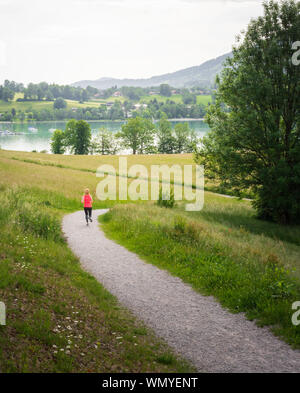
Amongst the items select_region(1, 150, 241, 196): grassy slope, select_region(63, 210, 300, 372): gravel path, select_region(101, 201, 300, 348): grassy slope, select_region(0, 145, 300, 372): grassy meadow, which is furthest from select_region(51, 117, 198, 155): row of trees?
select_region(63, 210, 300, 372): gravel path

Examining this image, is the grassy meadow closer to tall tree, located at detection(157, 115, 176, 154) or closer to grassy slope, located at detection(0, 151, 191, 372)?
grassy slope, located at detection(0, 151, 191, 372)

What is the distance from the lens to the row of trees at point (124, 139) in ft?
333

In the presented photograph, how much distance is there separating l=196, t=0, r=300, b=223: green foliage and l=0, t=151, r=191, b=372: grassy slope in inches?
617

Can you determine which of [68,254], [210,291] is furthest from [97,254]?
[210,291]

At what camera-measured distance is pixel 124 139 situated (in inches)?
4432

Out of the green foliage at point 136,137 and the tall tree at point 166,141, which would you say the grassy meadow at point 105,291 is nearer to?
the green foliage at point 136,137

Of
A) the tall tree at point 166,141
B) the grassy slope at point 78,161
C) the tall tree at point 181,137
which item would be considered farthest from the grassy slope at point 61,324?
the tall tree at point 166,141

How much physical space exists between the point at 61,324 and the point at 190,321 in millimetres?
3256

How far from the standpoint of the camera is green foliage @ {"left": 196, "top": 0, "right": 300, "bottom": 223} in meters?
20.9

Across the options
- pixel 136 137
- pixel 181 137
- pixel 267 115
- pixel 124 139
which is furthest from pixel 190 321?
pixel 181 137

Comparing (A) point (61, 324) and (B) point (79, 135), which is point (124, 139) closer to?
(B) point (79, 135)

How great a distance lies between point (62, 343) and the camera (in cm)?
559

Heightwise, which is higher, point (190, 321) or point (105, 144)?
point (105, 144)

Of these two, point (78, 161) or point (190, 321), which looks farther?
point (78, 161)
